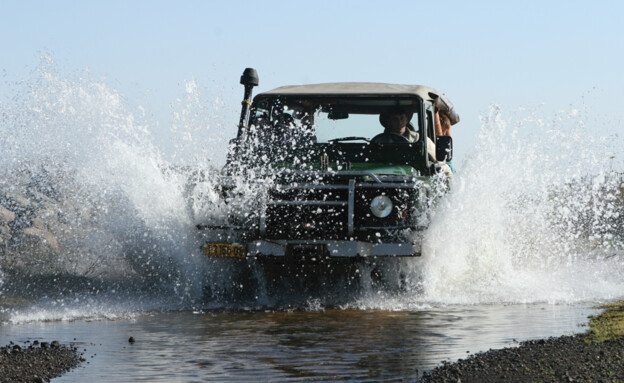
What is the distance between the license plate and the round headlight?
54.1 inches

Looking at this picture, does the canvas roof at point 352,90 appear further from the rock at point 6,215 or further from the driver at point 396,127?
the rock at point 6,215

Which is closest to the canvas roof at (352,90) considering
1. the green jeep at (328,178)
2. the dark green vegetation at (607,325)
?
the green jeep at (328,178)

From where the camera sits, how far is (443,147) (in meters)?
10.5

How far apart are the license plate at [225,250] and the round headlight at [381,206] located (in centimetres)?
137

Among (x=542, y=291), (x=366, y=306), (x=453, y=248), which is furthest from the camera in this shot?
(x=542, y=291)

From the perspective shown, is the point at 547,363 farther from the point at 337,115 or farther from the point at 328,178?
the point at 337,115

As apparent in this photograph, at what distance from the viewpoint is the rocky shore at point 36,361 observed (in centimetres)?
572

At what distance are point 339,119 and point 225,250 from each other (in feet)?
7.13

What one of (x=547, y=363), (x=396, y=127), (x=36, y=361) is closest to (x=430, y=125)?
(x=396, y=127)

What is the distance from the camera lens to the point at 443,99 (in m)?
11.6

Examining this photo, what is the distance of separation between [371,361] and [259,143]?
5.04 m

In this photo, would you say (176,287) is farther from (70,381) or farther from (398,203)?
(70,381)

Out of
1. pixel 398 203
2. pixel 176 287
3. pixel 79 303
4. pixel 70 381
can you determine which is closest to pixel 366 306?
pixel 398 203

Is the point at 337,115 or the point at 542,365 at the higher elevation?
the point at 337,115
